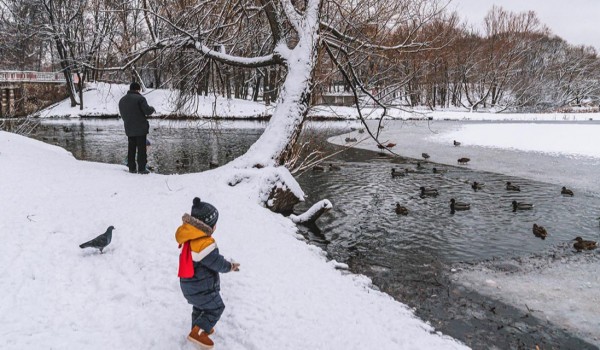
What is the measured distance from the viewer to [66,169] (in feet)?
31.0

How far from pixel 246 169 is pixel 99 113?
35.8m

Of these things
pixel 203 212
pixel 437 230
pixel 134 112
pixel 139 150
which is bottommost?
pixel 437 230

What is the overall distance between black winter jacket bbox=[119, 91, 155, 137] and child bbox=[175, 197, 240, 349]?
21.5 feet

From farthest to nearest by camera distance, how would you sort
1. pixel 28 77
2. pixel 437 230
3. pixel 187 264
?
pixel 28 77
pixel 437 230
pixel 187 264

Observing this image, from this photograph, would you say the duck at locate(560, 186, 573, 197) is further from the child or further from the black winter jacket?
the child

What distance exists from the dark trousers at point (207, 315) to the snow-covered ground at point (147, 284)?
0.27 meters

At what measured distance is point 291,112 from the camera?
10.4 metres

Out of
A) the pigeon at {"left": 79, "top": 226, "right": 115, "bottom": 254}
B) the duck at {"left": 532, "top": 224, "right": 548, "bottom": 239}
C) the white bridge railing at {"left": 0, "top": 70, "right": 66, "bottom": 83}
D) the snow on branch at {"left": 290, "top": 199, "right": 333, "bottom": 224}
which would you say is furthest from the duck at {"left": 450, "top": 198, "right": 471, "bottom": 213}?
the white bridge railing at {"left": 0, "top": 70, "right": 66, "bottom": 83}

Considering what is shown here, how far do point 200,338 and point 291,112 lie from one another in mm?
7146

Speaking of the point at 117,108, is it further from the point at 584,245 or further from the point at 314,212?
the point at 584,245

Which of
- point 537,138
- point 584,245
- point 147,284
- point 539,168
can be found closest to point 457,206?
point 584,245

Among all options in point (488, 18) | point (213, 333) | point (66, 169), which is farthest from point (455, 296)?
point (488, 18)

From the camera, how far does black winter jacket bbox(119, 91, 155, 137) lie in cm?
973

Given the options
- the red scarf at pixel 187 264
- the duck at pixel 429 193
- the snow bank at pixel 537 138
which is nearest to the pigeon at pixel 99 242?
the red scarf at pixel 187 264
